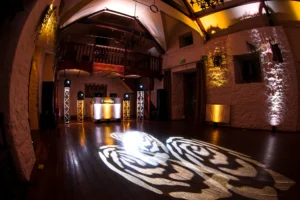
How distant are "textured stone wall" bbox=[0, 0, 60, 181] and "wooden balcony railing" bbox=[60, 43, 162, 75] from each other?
6.38m

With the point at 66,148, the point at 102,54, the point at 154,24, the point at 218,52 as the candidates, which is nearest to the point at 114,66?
the point at 102,54

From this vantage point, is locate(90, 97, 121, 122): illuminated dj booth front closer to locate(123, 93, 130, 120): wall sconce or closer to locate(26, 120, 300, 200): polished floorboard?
locate(123, 93, 130, 120): wall sconce

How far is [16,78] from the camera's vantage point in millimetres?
1961

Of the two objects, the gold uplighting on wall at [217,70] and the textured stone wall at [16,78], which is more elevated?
the gold uplighting on wall at [217,70]

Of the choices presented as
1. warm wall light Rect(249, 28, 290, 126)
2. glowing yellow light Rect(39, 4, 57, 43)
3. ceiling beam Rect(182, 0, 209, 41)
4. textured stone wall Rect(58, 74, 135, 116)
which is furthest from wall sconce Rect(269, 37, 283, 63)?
textured stone wall Rect(58, 74, 135, 116)

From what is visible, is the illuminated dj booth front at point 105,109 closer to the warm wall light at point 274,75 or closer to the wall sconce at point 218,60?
the wall sconce at point 218,60

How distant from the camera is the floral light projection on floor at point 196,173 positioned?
1928mm

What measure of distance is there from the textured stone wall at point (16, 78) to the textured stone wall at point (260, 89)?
700 cm

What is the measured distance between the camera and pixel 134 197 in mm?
1773

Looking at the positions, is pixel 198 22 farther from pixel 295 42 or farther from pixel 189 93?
pixel 189 93

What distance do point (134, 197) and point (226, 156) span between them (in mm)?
2171

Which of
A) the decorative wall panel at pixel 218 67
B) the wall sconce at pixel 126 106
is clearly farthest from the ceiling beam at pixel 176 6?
the wall sconce at pixel 126 106

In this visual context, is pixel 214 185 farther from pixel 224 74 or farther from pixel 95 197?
pixel 224 74

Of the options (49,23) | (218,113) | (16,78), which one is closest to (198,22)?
(218,113)
